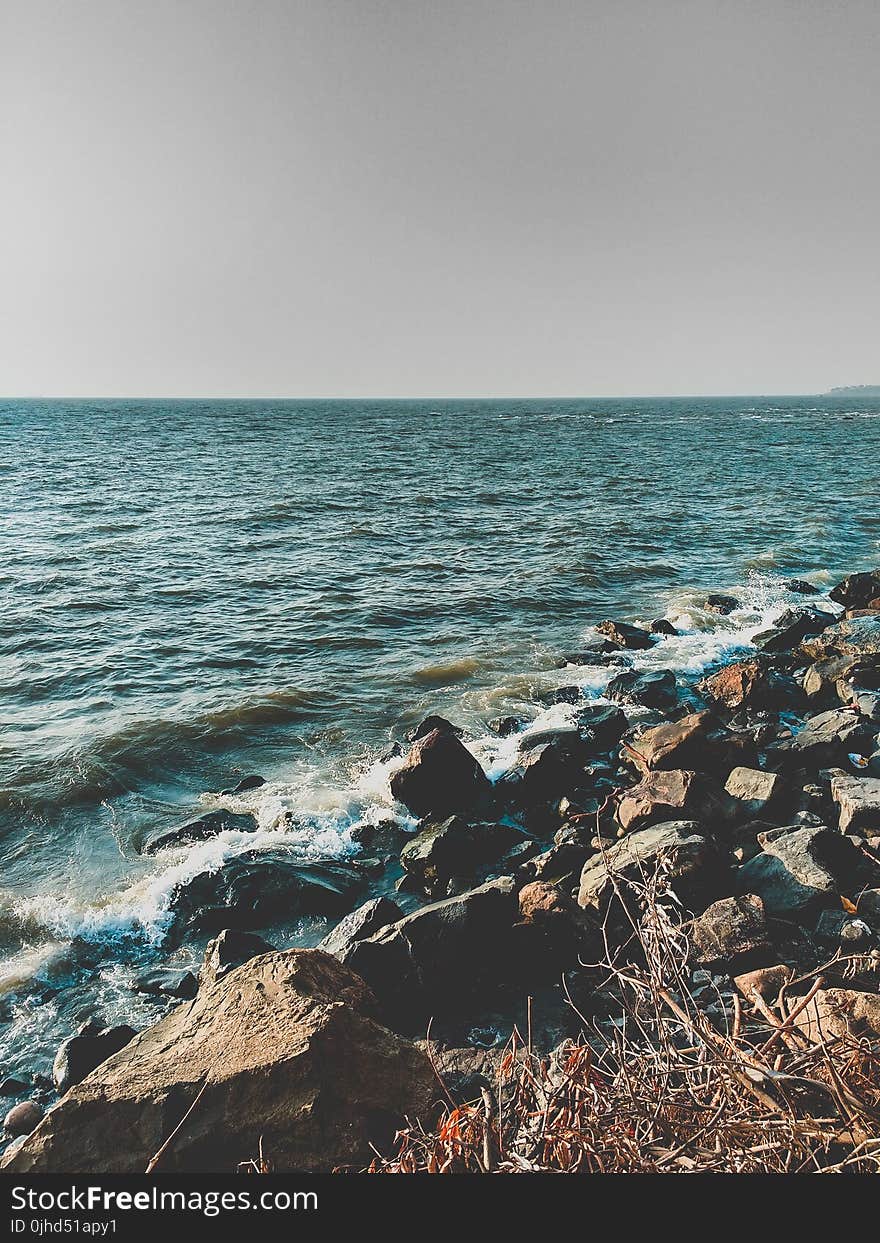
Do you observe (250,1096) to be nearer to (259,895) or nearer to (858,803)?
(259,895)

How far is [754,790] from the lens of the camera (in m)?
8.87

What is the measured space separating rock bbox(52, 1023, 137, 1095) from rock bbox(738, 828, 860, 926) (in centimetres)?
603

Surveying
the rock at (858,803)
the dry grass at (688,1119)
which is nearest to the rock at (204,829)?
the dry grass at (688,1119)

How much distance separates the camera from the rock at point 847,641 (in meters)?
14.1

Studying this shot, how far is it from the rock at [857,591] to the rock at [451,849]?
14.1 meters

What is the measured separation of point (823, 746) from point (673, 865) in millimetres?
4736

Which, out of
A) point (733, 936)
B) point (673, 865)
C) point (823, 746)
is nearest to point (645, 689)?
point (823, 746)

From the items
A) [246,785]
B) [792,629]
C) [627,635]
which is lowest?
[246,785]

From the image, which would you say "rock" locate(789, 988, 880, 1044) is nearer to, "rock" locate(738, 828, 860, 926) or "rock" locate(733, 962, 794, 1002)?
"rock" locate(733, 962, 794, 1002)

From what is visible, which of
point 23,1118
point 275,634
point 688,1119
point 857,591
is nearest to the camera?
point 688,1119

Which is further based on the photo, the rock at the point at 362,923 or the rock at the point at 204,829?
the rock at the point at 204,829

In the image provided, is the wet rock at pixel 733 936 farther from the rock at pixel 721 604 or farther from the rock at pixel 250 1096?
the rock at pixel 721 604

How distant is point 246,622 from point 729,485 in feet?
103

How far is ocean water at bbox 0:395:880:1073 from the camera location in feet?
27.4
